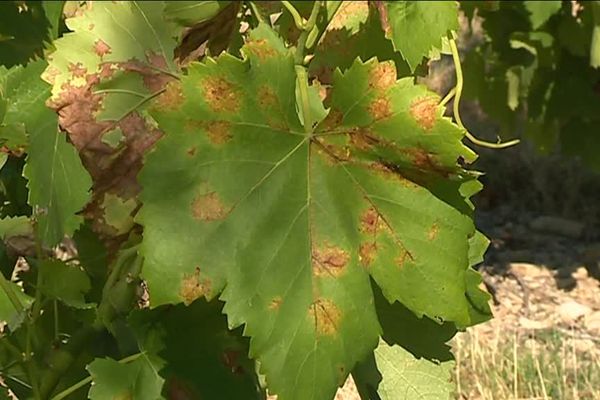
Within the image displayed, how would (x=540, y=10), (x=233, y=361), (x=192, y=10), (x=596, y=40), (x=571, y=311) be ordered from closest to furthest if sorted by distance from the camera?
(x=192, y=10)
(x=233, y=361)
(x=596, y=40)
(x=540, y=10)
(x=571, y=311)

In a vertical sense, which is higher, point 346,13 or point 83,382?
point 346,13

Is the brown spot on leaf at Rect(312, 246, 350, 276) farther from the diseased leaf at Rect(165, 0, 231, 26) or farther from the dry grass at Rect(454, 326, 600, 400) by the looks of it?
the dry grass at Rect(454, 326, 600, 400)

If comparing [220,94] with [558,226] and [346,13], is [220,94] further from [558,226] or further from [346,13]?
[558,226]

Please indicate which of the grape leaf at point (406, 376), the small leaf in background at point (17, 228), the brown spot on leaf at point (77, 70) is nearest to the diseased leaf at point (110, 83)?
the brown spot on leaf at point (77, 70)

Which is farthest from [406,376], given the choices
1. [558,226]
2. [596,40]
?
[558,226]

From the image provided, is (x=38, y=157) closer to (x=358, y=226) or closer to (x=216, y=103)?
(x=216, y=103)

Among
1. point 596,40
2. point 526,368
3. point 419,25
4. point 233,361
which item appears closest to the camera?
point 419,25
